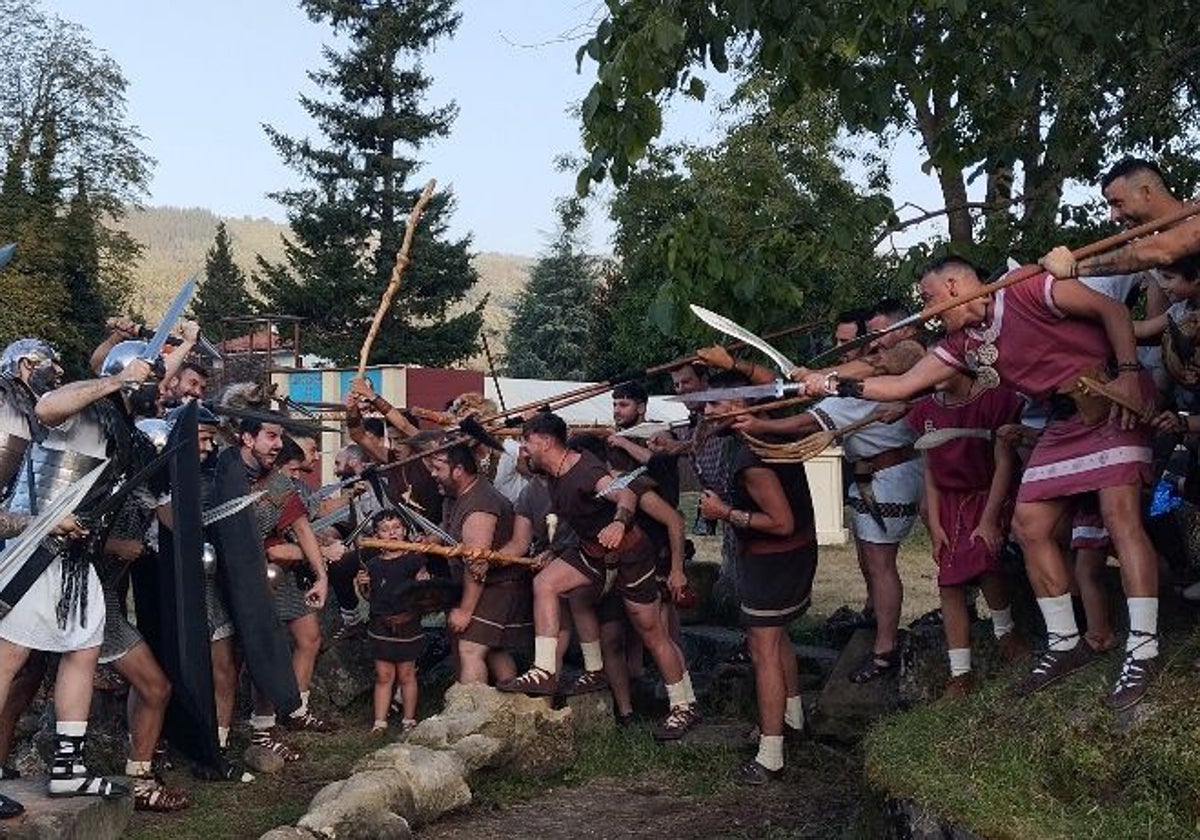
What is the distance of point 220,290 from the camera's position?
54.3 m

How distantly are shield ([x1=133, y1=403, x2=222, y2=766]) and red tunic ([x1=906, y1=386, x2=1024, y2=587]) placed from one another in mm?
3212

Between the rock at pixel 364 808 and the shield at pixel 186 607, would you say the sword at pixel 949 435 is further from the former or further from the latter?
the shield at pixel 186 607

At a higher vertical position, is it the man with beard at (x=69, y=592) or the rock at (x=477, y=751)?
the man with beard at (x=69, y=592)

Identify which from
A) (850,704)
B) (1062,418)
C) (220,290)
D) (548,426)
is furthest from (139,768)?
(220,290)

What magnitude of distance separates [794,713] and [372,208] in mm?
30168

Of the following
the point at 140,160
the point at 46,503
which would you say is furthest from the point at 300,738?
the point at 140,160

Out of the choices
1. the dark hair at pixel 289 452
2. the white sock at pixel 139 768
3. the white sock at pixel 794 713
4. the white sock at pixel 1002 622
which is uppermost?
the dark hair at pixel 289 452

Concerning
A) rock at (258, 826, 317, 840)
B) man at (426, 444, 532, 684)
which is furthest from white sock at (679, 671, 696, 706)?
rock at (258, 826, 317, 840)

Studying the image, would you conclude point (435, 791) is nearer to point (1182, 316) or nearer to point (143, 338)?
point (143, 338)

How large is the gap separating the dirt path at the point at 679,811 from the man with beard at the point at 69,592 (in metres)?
1.43

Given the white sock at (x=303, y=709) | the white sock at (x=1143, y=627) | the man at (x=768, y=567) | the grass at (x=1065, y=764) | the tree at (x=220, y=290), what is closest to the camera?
the grass at (x=1065, y=764)

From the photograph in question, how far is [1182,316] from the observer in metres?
4.91

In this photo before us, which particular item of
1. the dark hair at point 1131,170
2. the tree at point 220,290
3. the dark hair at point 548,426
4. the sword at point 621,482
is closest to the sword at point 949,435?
the dark hair at point 1131,170

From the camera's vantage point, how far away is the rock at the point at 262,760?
6.95 metres
